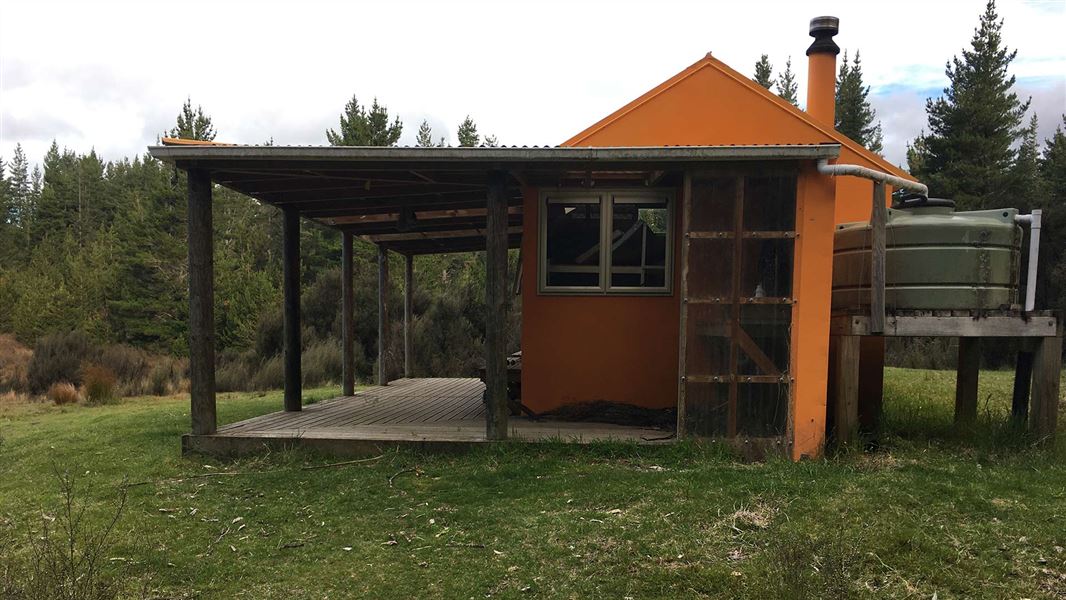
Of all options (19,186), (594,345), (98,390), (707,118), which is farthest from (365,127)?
(19,186)

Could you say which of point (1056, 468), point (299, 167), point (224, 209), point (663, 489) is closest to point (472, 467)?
point (663, 489)

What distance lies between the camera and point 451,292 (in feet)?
62.1

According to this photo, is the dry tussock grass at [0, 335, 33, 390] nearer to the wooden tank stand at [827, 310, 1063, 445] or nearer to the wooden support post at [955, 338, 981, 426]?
the wooden tank stand at [827, 310, 1063, 445]

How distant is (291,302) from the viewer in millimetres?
7773

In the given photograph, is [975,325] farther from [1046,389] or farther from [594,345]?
[594,345]

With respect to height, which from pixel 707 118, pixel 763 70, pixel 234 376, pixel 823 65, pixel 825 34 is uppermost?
pixel 763 70

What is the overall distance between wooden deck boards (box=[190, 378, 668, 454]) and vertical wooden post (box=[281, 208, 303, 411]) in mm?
269

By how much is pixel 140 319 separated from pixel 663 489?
25.8 metres

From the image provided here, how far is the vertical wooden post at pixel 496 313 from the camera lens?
5914 mm

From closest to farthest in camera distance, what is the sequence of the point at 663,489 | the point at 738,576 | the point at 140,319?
the point at 738,576, the point at 663,489, the point at 140,319

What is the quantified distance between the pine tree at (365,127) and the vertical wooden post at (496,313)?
64.6 ft

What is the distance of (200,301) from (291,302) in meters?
1.85

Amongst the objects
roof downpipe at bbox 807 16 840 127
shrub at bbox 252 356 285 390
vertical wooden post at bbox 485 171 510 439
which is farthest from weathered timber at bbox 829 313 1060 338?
shrub at bbox 252 356 285 390

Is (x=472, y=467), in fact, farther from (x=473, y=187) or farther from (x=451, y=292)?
(x=451, y=292)
